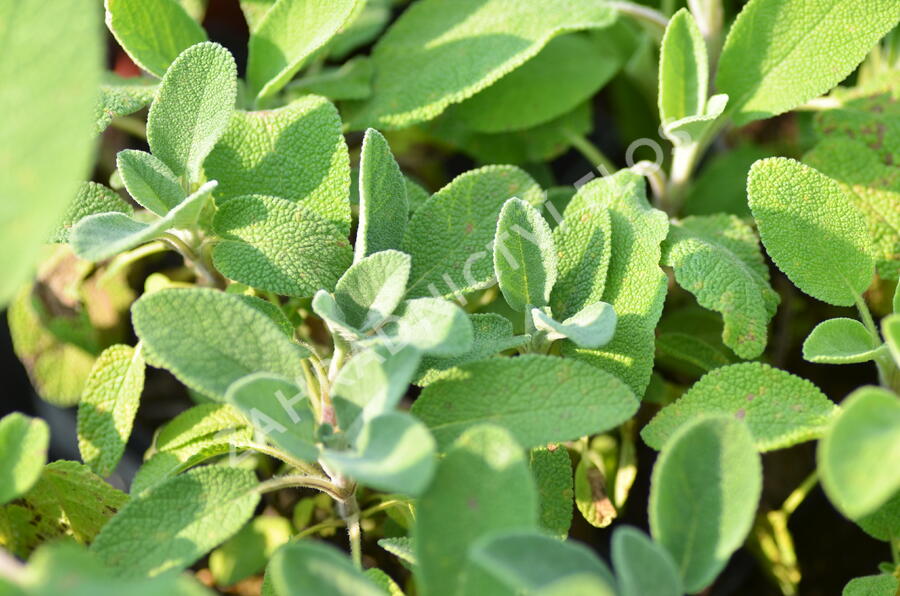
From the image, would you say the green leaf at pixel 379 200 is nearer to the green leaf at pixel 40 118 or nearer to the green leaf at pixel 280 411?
the green leaf at pixel 280 411

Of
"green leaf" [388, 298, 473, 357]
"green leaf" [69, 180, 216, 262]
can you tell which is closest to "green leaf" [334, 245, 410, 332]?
"green leaf" [388, 298, 473, 357]

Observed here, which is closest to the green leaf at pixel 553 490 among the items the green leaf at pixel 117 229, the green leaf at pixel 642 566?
the green leaf at pixel 642 566

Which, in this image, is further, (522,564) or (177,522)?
(177,522)

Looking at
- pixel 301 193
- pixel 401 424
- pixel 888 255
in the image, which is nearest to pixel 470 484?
pixel 401 424

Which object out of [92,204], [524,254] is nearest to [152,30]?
[92,204]

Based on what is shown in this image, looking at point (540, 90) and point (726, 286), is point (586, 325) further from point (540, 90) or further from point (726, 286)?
point (540, 90)

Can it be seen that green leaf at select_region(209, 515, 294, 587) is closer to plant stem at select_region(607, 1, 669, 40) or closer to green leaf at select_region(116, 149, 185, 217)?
green leaf at select_region(116, 149, 185, 217)
